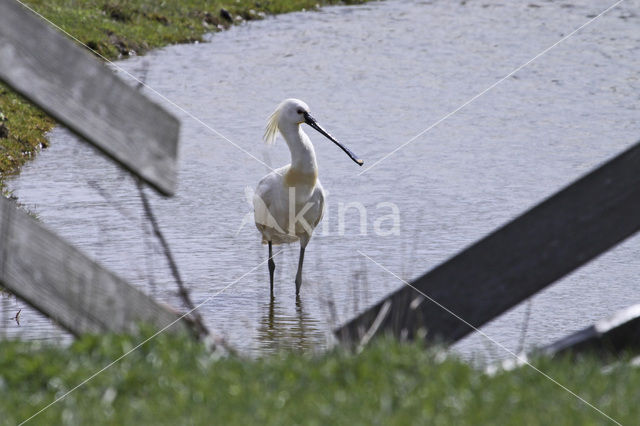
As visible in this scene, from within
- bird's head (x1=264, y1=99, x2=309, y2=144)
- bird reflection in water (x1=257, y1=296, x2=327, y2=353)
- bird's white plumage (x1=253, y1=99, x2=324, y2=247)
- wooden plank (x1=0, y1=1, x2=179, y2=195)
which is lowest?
bird reflection in water (x1=257, y1=296, x2=327, y2=353)

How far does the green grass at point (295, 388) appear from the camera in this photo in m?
3.16

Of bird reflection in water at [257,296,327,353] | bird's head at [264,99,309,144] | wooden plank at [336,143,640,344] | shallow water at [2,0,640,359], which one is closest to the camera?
wooden plank at [336,143,640,344]

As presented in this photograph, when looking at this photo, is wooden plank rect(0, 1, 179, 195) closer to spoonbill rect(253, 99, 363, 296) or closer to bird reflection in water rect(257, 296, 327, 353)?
bird reflection in water rect(257, 296, 327, 353)

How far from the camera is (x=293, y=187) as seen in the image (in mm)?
8922

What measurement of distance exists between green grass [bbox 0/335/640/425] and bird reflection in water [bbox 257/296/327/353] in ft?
12.1

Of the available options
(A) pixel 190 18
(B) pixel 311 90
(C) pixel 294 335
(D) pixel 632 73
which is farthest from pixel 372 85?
(C) pixel 294 335

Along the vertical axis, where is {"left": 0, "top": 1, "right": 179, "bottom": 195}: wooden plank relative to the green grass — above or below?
above

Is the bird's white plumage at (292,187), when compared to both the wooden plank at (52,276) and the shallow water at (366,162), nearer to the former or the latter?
the shallow water at (366,162)

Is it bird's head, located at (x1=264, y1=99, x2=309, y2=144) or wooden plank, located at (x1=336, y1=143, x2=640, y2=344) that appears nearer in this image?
wooden plank, located at (x1=336, y1=143, x2=640, y2=344)

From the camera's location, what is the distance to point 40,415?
3215mm

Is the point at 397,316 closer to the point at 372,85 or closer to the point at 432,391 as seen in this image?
the point at 432,391

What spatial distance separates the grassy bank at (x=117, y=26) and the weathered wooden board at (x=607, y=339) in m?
9.64

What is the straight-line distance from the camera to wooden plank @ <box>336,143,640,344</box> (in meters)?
3.39

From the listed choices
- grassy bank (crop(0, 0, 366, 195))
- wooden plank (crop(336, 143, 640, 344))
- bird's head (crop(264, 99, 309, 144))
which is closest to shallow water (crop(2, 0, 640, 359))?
grassy bank (crop(0, 0, 366, 195))
